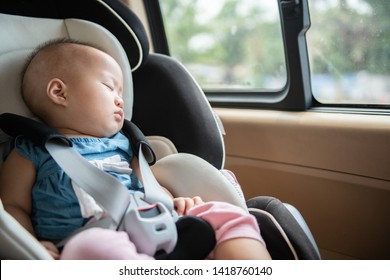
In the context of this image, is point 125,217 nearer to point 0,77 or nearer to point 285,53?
point 0,77

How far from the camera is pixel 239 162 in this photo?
6.53 feet

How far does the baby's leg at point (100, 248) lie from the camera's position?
35.4 inches

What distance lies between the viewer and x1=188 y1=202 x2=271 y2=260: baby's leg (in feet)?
3.32

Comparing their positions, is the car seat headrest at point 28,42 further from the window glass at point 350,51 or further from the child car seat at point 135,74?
the window glass at point 350,51

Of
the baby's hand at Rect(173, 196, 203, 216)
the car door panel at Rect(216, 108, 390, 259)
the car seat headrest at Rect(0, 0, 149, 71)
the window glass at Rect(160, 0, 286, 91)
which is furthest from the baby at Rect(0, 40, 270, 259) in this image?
the window glass at Rect(160, 0, 286, 91)

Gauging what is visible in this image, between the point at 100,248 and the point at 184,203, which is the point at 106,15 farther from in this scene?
the point at 100,248

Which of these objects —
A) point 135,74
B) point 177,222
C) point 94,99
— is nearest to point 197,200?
point 177,222

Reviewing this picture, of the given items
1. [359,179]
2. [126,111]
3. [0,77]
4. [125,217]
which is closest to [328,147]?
[359,179]

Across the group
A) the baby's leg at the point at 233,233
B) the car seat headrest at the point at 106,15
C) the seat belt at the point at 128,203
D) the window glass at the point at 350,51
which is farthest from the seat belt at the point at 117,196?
the window glass at the point at 350,51

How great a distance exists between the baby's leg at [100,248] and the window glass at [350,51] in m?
1.27

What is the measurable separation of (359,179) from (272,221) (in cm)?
63

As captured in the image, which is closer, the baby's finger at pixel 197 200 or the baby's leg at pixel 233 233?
the baby's leg at pixel 233 233

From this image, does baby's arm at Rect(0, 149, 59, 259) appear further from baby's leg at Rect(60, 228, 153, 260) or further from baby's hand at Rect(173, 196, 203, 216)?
baby's hand at Rect(173, 196, 203, 216)

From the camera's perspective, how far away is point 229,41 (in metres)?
2.27
